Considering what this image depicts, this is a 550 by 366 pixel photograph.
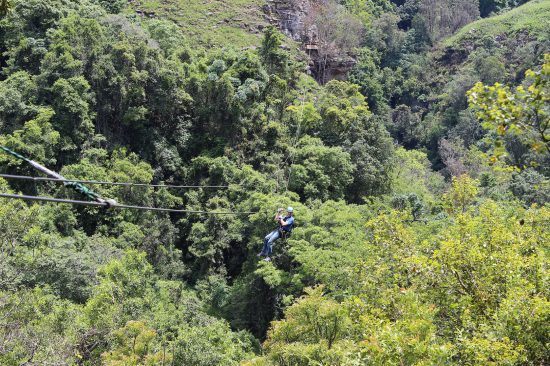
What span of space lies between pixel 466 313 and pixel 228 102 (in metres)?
24.9

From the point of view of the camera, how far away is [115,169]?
2878cm

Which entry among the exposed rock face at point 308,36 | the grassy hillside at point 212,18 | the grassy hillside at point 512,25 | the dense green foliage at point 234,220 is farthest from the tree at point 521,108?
the grassy hillside at point 512,25

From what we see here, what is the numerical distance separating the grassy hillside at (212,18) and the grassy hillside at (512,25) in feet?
91.5

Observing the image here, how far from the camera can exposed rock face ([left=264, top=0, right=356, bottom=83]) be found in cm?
5106

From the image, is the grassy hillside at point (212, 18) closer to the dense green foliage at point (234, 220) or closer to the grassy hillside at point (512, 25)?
the dense green foliage at point (234, 220)

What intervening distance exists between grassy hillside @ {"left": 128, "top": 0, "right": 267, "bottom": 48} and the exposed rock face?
2130 millimetres

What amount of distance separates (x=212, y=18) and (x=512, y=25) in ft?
124

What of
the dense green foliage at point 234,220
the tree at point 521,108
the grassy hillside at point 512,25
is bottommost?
the dense green foliage at point 234,220

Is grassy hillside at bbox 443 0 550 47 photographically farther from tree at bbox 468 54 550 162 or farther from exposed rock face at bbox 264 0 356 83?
tree at bbox 468 54 550 162

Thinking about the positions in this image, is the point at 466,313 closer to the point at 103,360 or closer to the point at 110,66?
the point at 103,360

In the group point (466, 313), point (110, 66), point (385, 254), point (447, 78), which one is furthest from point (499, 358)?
point (447, 78)

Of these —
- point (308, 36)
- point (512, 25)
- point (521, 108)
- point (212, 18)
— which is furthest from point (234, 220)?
point (512, 25)

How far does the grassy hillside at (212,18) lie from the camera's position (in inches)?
1826

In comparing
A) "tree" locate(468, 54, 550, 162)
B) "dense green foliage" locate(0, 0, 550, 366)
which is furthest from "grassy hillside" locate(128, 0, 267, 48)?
"tree" locate(468, 54, 550, 162)
